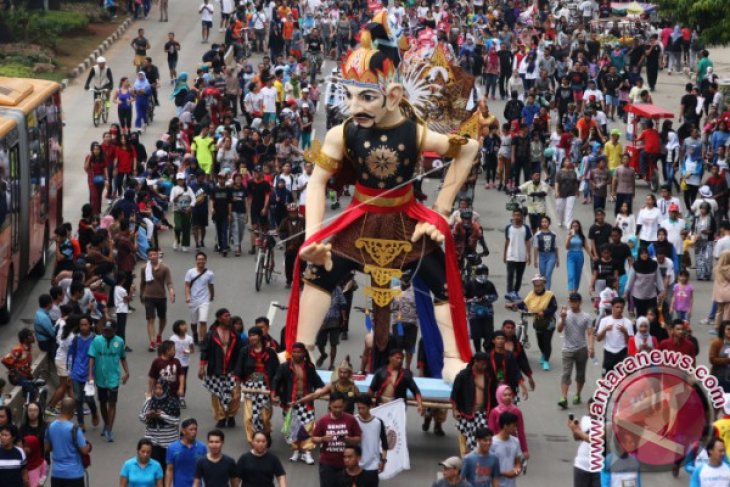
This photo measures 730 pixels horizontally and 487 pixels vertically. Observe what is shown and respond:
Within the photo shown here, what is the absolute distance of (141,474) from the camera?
18359 millimetres

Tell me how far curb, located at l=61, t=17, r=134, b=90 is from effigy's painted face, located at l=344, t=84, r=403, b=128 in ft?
82.6

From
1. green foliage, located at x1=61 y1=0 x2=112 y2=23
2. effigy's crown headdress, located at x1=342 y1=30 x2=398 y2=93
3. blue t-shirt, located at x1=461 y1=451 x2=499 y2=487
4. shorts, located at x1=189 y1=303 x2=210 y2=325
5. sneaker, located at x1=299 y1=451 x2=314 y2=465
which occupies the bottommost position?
green foliage, located at x1=61 y1=0 x2=112 y2=23

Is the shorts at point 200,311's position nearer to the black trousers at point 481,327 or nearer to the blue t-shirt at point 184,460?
the black trousers at point 481,327

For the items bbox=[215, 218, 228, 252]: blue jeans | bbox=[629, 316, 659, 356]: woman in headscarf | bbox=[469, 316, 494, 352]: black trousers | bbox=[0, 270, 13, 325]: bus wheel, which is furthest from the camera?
bbox=[215, 218, 228, 252]: blue jeans

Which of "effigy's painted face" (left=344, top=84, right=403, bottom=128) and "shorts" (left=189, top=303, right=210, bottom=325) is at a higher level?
"effigy's painted face" (left=344, top=84, right=403, bottom=128)

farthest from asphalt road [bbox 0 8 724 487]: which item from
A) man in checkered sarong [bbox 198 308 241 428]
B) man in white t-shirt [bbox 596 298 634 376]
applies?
man in white t-shirt [bbox 596 298 634 376]

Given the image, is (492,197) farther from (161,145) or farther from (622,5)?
(622,5)

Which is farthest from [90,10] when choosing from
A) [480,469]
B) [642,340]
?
[480,469]

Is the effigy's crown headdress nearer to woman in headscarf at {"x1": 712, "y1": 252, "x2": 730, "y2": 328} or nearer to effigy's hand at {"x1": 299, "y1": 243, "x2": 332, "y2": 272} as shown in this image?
effigy's hand at {"x1": 299, "y1": 243, "x2": 332, "y2": 272}

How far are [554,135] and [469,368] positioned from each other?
16411mm

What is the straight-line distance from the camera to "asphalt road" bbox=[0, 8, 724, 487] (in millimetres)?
21406

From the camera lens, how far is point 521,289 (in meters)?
29.9

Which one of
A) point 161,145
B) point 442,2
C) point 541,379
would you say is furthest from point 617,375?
point 442,2

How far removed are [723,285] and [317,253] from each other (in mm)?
7938
